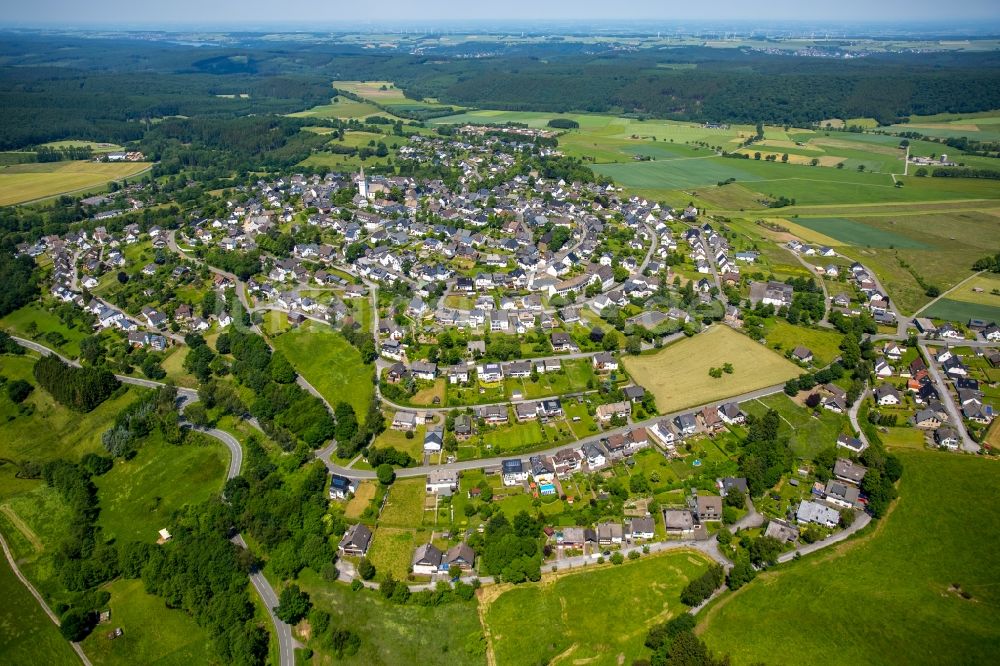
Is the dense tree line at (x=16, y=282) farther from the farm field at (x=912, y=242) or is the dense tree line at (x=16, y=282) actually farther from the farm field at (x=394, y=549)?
the farm field at (x=912, y=242)

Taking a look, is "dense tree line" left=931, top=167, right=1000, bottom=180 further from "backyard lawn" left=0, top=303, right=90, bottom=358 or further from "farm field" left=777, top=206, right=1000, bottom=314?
"backyard lawn" left=0, top=303, right=90, bottom=358

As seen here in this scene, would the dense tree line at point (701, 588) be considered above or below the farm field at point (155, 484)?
above

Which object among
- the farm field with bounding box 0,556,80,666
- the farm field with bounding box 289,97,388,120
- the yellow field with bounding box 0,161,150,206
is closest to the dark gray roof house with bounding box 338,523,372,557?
the farm field with bounding box 0,556,80,666

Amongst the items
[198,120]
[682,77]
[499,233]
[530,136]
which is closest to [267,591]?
[499,233]

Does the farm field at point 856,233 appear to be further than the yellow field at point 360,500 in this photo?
Yes

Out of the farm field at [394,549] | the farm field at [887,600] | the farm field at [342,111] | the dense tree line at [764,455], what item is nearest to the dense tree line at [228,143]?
the farm field at [342,111]
